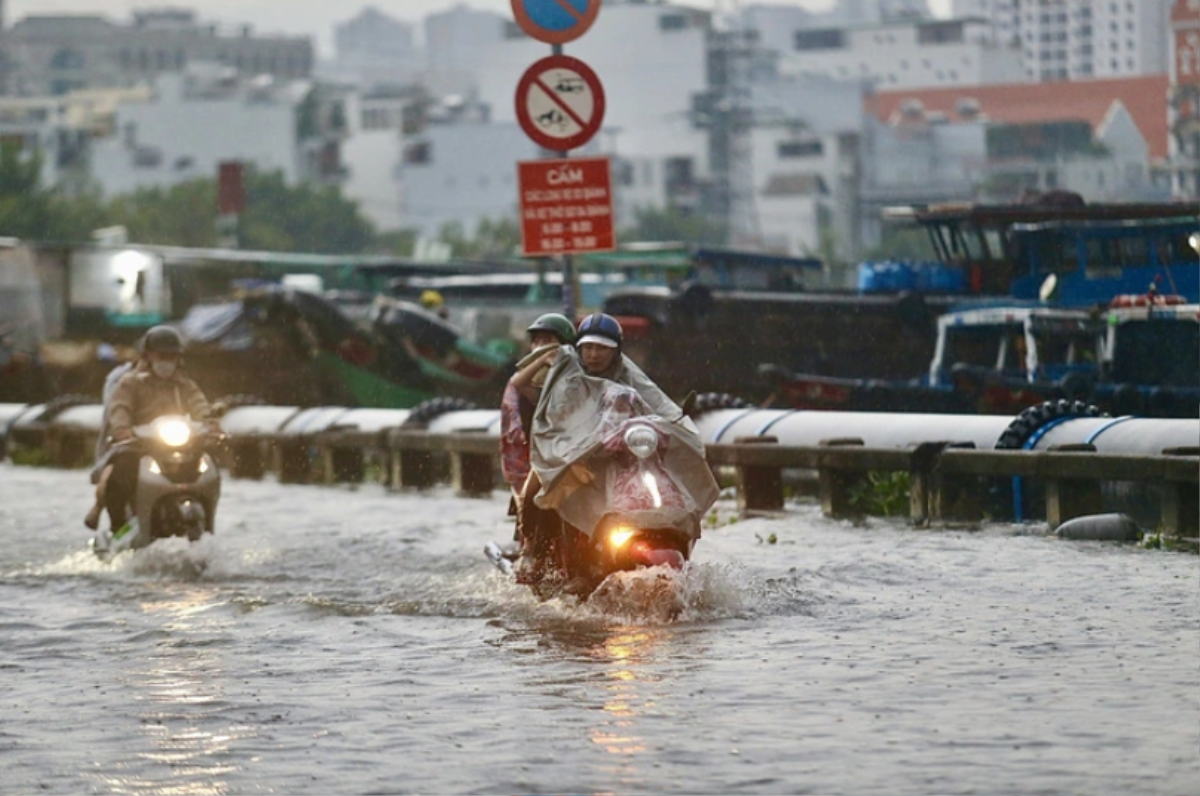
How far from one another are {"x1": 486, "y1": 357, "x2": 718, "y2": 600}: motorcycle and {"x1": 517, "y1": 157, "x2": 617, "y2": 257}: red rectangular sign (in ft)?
12.1

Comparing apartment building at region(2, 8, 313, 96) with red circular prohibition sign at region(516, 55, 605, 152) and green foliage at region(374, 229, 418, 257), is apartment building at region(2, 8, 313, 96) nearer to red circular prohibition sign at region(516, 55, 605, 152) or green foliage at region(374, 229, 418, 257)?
green foliage at region(374, 229, 418, 257)

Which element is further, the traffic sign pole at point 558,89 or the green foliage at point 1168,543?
the traffic sign pole at point 558,89

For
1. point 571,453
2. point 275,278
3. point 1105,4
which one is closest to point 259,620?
point 571,453

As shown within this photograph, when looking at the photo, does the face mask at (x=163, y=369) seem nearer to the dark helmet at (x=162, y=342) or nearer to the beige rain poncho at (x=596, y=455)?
the dark helmet at (x=162, y=342)

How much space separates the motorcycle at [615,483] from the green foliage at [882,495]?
5.46m

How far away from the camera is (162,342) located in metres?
14.1

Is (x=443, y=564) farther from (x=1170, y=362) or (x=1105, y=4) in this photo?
(x=1105, y=4)

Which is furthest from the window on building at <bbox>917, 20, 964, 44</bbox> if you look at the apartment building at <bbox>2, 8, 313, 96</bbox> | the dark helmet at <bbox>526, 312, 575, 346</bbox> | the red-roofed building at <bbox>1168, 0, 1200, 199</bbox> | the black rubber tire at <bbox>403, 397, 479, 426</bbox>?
the dark helmet at <bbox>526, 312, 575, 346</bbox>

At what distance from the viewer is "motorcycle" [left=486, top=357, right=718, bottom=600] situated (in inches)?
409

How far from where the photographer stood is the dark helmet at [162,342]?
46.1 ft

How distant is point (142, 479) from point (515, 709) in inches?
233

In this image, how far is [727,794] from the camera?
6.47 meters

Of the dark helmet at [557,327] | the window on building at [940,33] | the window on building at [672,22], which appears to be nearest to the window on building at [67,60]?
the window on building at [672,22]

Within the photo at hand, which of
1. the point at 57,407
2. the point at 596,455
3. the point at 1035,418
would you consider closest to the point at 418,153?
the point at 57,407
